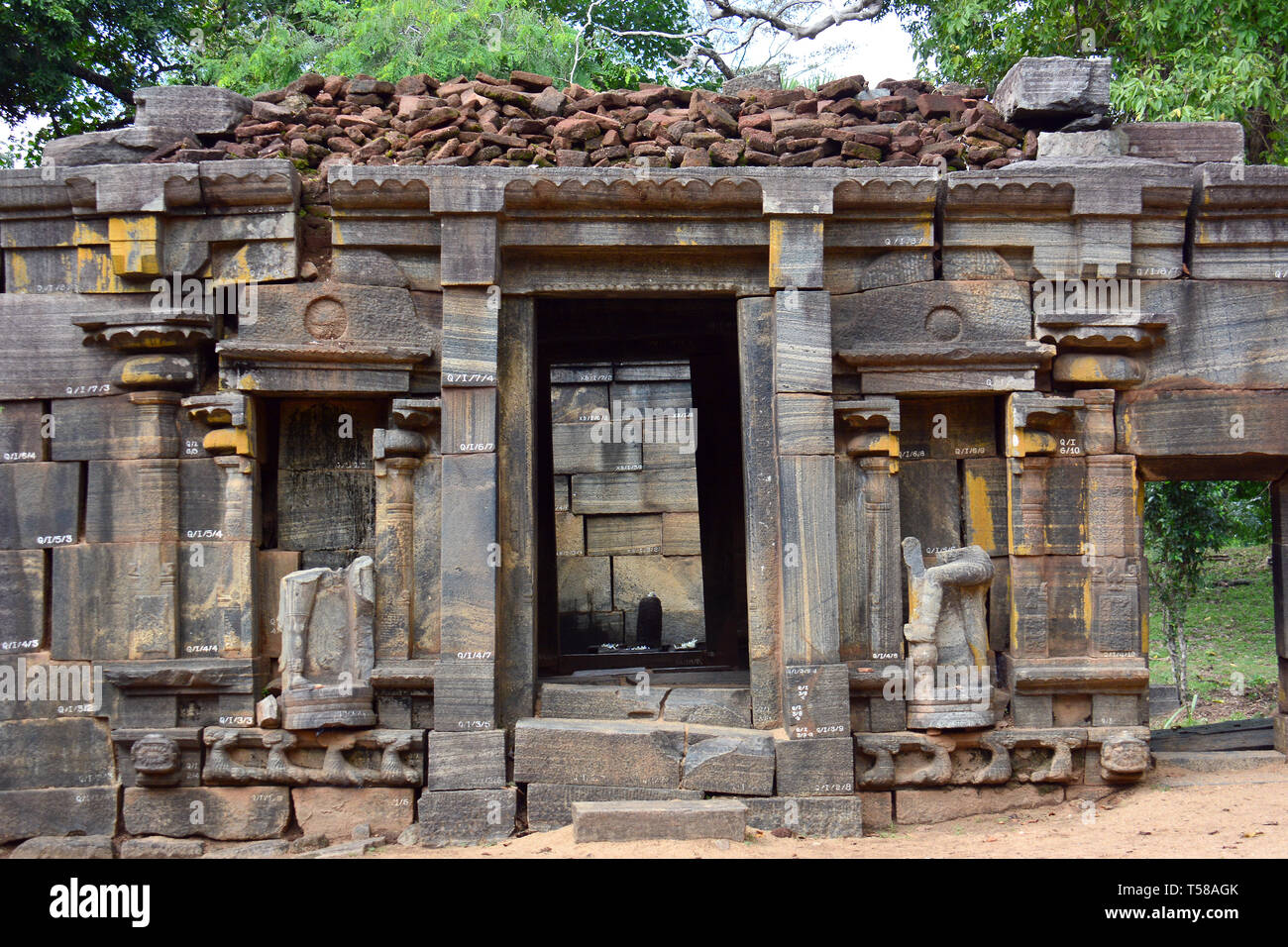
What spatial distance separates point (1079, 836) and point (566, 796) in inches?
115

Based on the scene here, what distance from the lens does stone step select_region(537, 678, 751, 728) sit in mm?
6539

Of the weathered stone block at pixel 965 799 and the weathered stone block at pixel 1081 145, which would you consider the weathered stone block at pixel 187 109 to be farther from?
the weathered stone block at pixel 965 799

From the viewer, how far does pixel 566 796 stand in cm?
619

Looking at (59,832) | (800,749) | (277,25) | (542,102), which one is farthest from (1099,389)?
(277,25)

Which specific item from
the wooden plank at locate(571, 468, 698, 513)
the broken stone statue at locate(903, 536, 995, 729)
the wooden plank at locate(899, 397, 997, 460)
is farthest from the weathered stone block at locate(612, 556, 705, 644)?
the broken stone statue at locate(903, 536, 995, 729)

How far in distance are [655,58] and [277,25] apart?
6081 millimetres

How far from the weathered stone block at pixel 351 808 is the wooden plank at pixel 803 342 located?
3.44m

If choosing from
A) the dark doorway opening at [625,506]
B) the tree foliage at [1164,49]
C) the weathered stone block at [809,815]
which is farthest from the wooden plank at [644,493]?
the weathered stone block at [809,815]

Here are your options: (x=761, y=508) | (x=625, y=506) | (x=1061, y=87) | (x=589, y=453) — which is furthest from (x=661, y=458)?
(x=1061, y=87)

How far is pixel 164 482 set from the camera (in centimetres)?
651

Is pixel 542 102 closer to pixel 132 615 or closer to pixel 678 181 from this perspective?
pixel 678 181

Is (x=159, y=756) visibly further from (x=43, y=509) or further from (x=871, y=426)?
(x=871, y=426)

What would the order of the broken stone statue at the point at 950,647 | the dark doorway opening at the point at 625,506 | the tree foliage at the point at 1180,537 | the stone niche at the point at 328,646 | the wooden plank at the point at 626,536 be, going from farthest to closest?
the wooden plank at the point at 626,536 → the dark doorway opening at the point at 625,506 → the tree foliage at the point at 1180,537 → the broken stone statue at the point at 950,647 → the stone niche at the point at 328,646

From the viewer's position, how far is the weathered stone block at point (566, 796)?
20.3 ft
